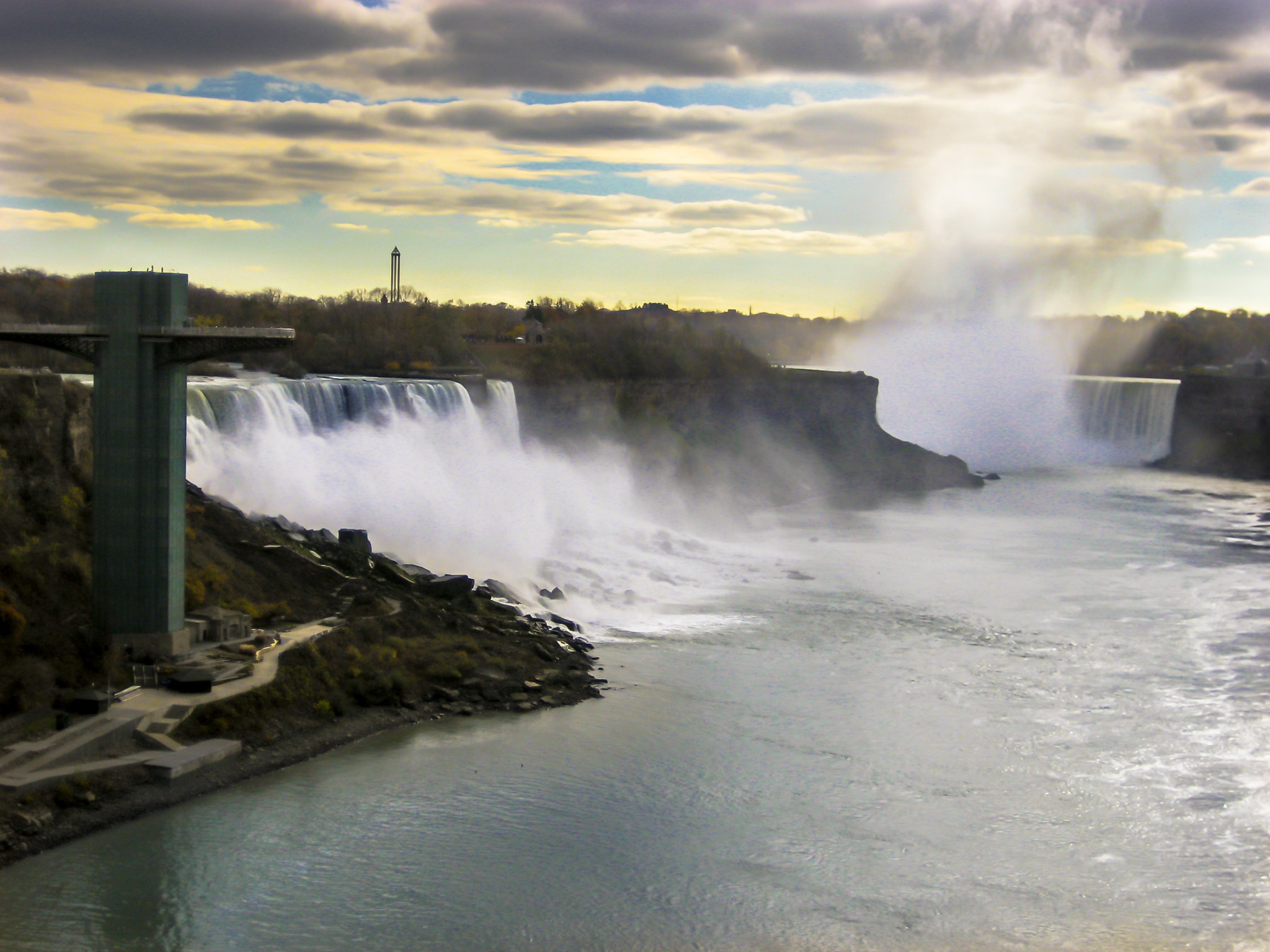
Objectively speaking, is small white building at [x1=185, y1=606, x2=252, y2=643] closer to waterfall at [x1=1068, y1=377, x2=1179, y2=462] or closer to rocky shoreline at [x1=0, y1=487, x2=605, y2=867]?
rocky shoreline at [x1=0, y1=487, x2=605, y2=867]

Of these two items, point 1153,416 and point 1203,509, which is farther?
point 1153,416

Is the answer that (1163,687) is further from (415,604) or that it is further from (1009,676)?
(415,604)

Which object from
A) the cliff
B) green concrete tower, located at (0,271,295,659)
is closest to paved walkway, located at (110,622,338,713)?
green concrete tower, located at (0,271,295,659)

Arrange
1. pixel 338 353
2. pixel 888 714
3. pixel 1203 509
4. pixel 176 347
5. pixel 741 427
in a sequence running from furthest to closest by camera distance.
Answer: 1. pixel 741 427
2. pixel 1203 509
3. pixel 338 353
4. pixel 888 714
5. pixel 176 347

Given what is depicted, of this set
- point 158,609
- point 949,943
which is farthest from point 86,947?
point 949,943

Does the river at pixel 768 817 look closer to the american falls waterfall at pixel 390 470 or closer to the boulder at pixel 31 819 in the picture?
the boulder at pixel 31 819

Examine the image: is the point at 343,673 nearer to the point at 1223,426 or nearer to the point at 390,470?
the point at 390,470

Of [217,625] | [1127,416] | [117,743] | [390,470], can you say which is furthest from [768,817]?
[1127,416]
